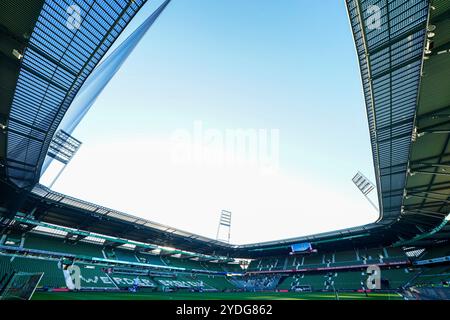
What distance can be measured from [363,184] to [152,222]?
47469 mm

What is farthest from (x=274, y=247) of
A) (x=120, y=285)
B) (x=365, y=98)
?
(x=365, y=98)

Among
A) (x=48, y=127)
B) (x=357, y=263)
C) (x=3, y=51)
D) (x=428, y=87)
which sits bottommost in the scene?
(x=357, y=263)

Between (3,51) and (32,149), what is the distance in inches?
384

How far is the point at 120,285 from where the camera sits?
1626 inches

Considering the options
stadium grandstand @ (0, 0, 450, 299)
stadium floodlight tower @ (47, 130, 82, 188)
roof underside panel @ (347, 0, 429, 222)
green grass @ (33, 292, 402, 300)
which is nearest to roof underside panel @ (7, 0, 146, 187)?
stadium grandstand @ (0, 0, 450, 299)

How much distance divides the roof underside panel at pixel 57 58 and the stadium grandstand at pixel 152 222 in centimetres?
6

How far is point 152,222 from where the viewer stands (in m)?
47.2

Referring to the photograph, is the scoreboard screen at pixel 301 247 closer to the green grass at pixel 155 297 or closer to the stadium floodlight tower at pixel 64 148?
the green grass at pixel 155 297

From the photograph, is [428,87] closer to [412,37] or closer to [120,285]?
[412,37]

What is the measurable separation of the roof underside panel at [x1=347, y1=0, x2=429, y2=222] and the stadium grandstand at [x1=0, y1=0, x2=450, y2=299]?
60 mm

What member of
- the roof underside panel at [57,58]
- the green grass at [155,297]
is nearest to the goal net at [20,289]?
the green grass at [155,297]

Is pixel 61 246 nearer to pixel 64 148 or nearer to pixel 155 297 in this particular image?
pixel 64 148

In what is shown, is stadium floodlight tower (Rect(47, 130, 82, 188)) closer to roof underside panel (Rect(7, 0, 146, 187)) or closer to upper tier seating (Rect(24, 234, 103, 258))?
upper tier seating (Rect(24, 234, 103, 258))

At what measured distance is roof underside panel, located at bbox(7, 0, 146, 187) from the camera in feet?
39.1
